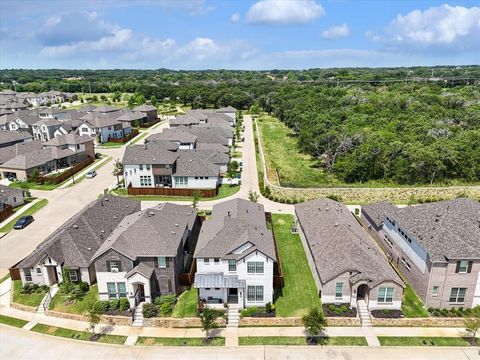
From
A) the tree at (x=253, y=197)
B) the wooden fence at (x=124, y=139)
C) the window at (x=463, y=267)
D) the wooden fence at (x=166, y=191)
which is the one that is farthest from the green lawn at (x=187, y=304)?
the wooden fence at (x=124, y=139)

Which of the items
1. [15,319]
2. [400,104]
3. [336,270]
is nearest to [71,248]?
[15,319]

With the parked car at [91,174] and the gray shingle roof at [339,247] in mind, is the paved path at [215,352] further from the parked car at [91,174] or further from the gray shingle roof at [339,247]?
the parked car at [91,174]

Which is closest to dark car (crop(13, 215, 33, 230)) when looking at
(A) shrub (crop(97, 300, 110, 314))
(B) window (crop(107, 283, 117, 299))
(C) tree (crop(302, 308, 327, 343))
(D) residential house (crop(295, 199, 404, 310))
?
(B) window (crop(107, 283, 117, 299))

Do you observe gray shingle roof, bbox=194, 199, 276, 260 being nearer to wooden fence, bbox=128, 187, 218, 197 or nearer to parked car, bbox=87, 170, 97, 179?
wooden fence, bbox=128, 187, 218, 197

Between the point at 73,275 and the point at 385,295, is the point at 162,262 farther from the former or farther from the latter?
the point at 385,295

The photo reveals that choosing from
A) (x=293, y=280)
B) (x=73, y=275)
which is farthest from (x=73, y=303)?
(x=293, y=280)

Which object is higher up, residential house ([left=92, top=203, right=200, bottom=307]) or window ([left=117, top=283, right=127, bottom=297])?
residential house ([left=92, top=203, right=200, bottom=307])
